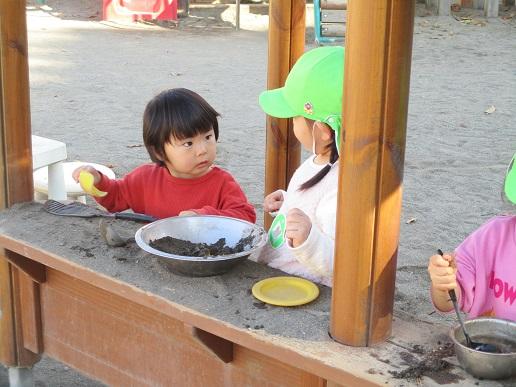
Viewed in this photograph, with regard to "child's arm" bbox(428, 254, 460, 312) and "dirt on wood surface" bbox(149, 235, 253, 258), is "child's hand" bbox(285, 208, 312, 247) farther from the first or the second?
"child's arm" bbox(428, 254, 460, 312)

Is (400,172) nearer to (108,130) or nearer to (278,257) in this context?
(278,257)

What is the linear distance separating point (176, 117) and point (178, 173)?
23 cm

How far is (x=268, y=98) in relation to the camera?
8.00 feet

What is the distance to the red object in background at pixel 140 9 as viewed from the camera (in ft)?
44.8

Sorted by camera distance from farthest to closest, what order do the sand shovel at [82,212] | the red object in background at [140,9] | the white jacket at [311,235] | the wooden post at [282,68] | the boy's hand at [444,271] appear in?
the red object in background at [140,9], the wooden post at [282,68], the sand shovel at [82,212], the white jacket at [311,235], the boy's hand at [444,271]

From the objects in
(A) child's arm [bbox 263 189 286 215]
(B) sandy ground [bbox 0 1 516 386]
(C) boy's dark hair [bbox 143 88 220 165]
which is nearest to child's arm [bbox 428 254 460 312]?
(A) child's arm [bbox 263 189 286 215]

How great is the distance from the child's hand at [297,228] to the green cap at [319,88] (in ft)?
0.92

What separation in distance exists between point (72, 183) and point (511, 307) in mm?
2927

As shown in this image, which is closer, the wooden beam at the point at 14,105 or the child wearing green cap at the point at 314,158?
→ the child wearing green cap at the point at 314,158

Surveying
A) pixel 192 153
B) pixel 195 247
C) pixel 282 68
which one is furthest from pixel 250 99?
pixel 195 247

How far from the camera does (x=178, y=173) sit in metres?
2.78

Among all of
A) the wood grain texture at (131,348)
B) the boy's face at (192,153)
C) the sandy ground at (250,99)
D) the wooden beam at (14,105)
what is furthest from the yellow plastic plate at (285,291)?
the sandy ground at (250,99)

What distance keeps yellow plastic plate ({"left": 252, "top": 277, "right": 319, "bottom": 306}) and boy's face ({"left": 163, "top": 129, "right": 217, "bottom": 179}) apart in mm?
711

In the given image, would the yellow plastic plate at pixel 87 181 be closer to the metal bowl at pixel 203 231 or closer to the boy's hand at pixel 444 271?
the metal bowl at pixel 203 231
